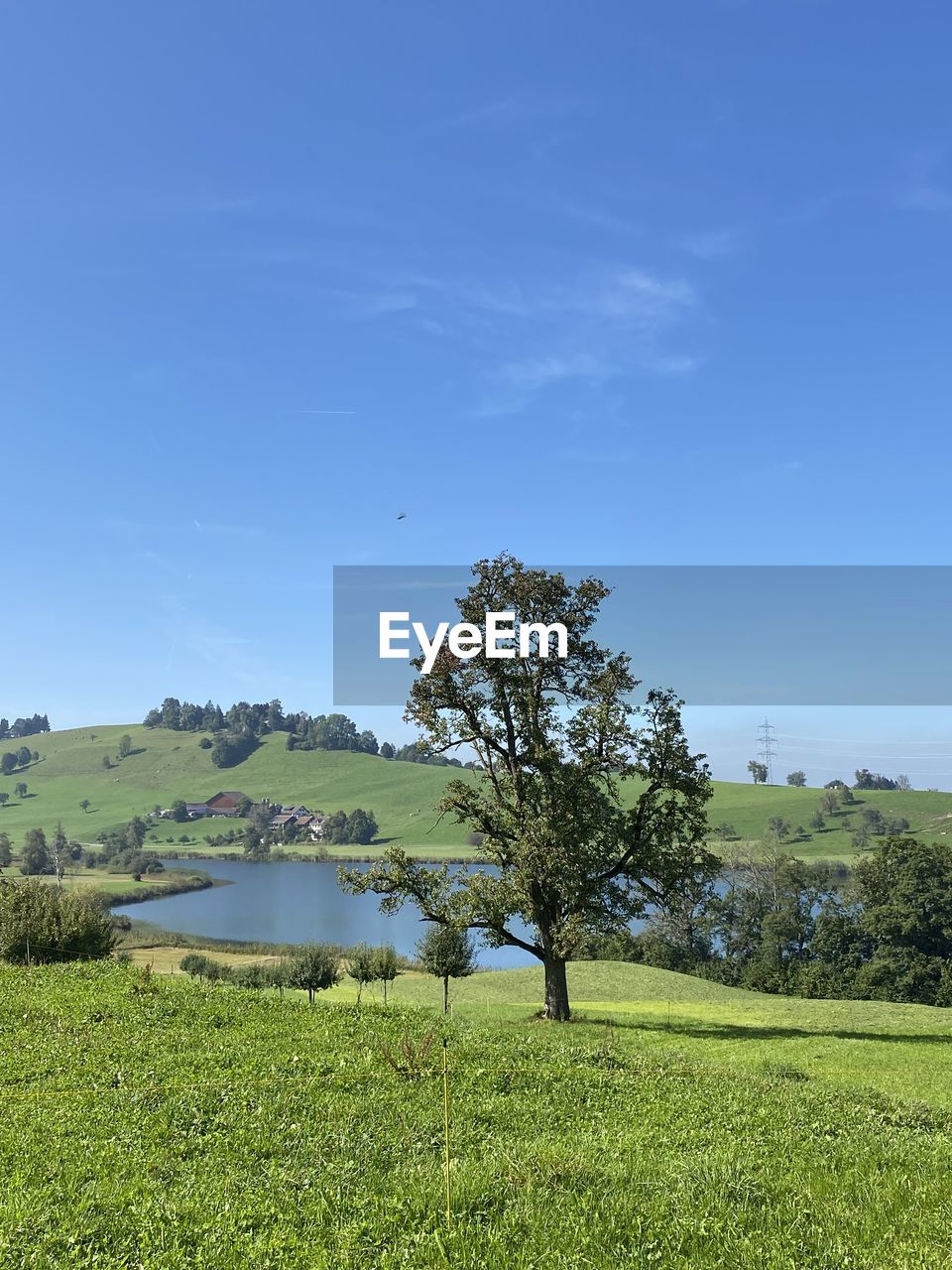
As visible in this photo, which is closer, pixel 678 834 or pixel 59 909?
pixel 59 909

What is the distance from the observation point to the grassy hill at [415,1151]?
782 cm

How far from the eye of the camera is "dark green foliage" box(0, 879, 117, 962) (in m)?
26.7

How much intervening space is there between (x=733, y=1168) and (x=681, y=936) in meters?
93.1

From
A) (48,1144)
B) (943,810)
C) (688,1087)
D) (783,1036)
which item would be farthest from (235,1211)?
(943,810)

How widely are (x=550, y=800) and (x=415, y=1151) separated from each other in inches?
846

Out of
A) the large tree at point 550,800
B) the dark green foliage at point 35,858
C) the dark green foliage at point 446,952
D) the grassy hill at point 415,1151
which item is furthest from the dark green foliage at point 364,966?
the dark green foliage at point 35,858

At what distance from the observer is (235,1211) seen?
27.5 ft

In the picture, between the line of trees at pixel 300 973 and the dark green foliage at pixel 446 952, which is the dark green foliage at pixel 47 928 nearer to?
the line of trees at pixel 300 973

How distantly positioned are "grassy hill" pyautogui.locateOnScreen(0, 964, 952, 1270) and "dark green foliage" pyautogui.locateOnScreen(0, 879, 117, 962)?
9366 mm

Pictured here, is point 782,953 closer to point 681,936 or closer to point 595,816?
point 681,936

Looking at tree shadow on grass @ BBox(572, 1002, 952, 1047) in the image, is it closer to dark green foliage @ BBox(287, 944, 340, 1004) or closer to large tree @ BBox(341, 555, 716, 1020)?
large tree @ BBox(341, 555, 716, 1020)

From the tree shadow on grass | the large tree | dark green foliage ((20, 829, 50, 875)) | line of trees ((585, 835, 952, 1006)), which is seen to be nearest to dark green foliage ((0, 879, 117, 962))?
the large tree

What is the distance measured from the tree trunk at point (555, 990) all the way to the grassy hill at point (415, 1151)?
1373 cm

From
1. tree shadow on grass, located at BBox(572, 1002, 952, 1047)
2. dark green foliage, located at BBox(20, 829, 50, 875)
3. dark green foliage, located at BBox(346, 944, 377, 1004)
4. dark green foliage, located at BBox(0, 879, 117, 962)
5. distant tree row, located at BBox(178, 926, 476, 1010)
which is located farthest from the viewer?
dark green foliage, located at BBox(20, 829, 50, 875)
